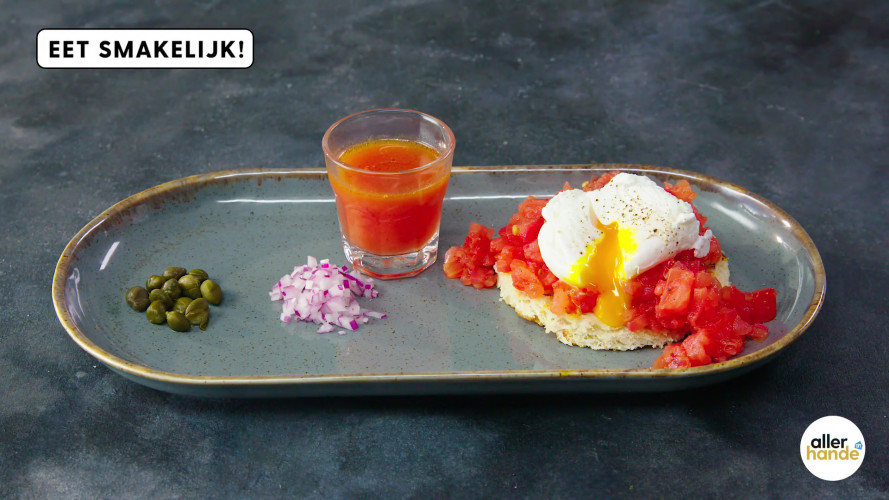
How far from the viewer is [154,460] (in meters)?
4.48

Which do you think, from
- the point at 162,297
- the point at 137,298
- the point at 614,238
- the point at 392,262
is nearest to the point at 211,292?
the point at 162,297

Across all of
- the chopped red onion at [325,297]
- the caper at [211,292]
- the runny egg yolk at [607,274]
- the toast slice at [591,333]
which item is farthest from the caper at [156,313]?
the runny egg yolk at [607,274]

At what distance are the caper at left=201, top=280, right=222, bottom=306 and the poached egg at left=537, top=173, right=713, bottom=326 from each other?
1926 millimetres

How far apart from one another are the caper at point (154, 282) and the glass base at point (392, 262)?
115cm

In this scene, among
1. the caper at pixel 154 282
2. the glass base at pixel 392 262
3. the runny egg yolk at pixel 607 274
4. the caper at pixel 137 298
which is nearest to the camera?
the runny egg yolk at pixel 607 274

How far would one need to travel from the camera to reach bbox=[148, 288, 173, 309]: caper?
5.04 meters

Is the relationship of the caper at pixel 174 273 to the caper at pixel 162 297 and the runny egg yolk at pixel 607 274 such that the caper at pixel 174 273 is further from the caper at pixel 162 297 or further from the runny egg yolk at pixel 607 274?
the runny egg yolk at pixel 607 274

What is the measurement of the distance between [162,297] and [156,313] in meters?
0.12

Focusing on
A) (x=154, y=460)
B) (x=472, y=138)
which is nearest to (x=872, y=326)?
(x=472, y=138)

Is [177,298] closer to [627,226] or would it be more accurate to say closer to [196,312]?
[196,312]

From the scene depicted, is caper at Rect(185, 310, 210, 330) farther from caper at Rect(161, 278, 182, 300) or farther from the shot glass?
the shot glass

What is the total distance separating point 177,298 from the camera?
16.8ft

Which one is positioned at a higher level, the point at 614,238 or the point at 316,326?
the point at 614,238

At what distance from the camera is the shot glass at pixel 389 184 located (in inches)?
202
